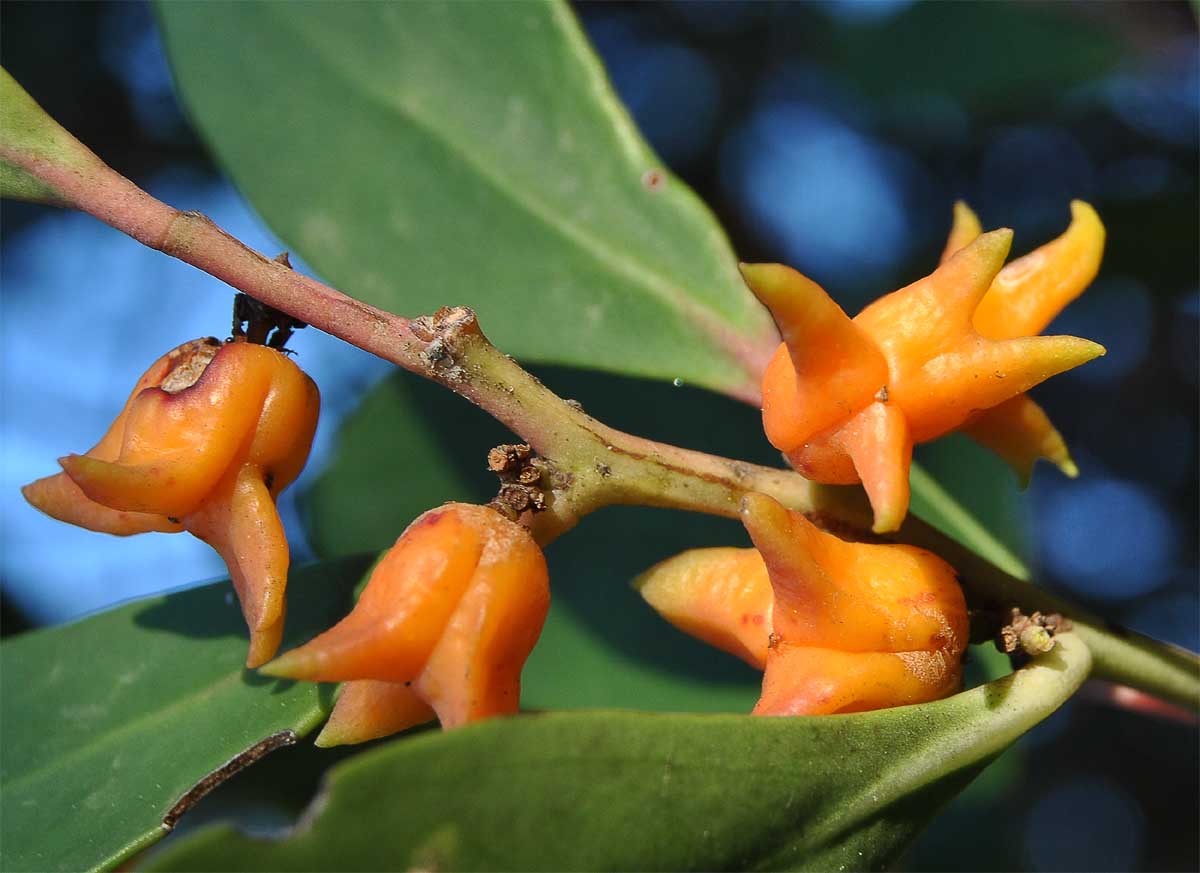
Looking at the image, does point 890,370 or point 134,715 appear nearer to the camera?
point 890,370

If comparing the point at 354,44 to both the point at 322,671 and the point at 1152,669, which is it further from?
the point at 1152,669

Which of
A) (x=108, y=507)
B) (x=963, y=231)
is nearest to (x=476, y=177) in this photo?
(x=963, y=231)

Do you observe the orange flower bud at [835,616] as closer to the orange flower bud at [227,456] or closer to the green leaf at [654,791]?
the green leaf at [654,791]

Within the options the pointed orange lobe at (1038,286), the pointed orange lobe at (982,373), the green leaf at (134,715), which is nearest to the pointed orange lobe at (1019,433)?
the pointed orange lobe at (1038,286)

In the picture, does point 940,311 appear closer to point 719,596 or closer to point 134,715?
point 719,596

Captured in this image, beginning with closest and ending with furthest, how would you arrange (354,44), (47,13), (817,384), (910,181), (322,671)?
1. (322,671)
2. (817,384)
3. (354,44)
4. (47,13)
5. (910,181)

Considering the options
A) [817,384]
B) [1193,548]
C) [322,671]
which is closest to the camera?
[322,671]

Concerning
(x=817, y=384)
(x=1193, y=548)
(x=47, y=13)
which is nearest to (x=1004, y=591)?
(x=817, y=384)
